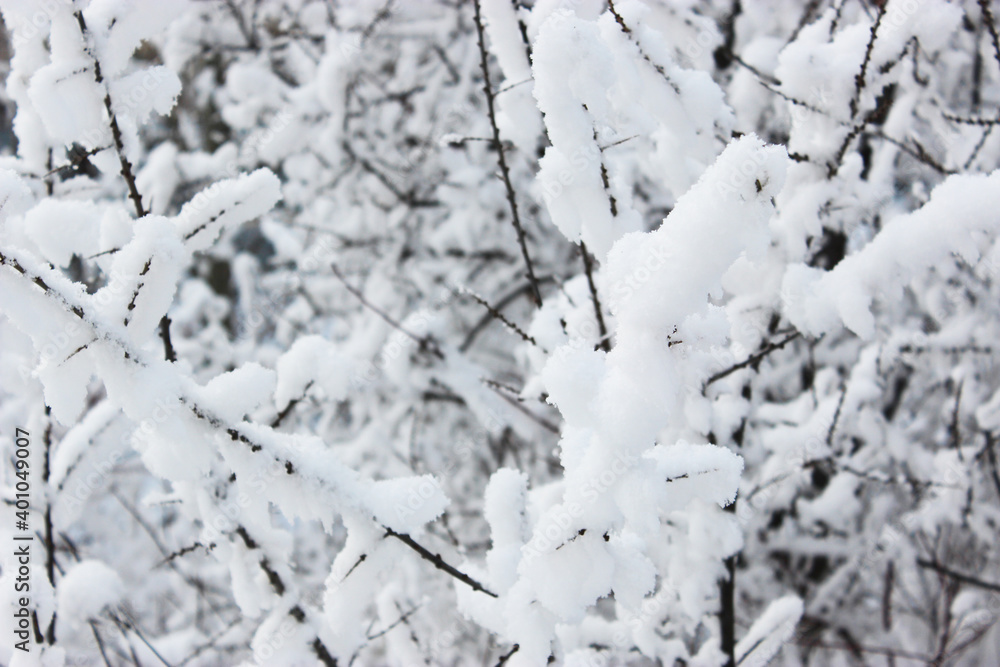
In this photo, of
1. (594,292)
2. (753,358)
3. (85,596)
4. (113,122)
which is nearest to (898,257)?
(753,358)

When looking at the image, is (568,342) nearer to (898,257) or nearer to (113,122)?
(898,257)

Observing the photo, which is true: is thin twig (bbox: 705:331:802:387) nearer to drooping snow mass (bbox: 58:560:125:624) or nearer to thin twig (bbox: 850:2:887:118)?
thin twig (bbox: 850:2:887:118)

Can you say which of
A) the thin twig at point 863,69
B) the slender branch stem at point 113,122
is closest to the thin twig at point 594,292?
the thin twig at point 863,69

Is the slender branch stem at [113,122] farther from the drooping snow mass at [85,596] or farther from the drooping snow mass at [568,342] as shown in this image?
the drooping snow mass at [85,596]

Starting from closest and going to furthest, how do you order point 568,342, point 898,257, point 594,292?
point 898,257
point 594,292
point 568,342

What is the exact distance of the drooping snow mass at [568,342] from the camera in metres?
0.91

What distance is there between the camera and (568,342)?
1.52m

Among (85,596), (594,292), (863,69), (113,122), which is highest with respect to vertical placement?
(113,122)

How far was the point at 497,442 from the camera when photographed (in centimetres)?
393

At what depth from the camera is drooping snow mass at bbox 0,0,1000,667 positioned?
0.91 metres

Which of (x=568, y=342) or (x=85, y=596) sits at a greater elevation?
(x=568, y=342)

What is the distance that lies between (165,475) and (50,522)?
28.4 inches

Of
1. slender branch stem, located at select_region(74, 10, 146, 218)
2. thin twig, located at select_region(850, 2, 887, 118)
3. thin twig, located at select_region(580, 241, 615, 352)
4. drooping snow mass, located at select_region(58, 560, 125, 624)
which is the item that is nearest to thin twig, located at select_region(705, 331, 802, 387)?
thin twig, located at select_region(580, 241, 615, 352)

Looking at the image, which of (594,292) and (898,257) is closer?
(898,257)
